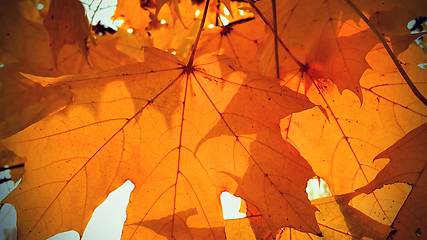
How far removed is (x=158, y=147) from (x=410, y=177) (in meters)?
0.56

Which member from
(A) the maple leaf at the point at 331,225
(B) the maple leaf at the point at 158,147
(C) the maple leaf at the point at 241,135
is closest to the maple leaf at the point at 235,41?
(C) the maple leaf at the point at 241,135

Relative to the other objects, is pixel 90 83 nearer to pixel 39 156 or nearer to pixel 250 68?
pixel 39 156

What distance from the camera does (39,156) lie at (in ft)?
1.77

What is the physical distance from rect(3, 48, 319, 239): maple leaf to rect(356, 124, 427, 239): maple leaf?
0.49 ft

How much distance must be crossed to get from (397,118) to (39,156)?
900 millimetres

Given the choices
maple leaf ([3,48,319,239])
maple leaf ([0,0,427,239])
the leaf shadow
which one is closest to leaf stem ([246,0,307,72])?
maple leaf ([0,0,427,239])

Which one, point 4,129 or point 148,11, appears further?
point 148,11

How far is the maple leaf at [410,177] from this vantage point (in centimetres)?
44

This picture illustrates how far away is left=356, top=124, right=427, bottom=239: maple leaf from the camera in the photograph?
437mm

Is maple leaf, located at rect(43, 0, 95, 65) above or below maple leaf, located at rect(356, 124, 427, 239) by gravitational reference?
above

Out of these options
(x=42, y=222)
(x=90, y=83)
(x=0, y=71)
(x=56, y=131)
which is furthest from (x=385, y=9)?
(x=0, y=71)

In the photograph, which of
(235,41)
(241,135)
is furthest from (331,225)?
(235,41)

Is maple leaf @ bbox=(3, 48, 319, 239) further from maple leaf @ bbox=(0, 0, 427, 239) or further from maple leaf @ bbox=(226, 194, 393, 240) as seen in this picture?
maple leaf @ bbox=(226, 194, 393, 240)

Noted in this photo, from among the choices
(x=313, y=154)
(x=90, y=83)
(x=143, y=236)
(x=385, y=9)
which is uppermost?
(x=385, y=9)
